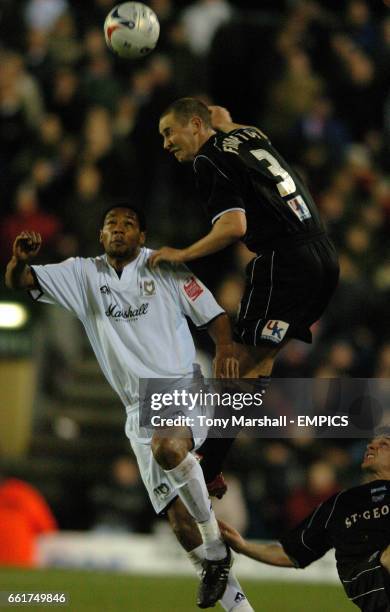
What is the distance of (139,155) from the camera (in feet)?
42.1

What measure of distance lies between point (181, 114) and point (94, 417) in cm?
635

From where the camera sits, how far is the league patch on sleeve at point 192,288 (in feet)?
26.1

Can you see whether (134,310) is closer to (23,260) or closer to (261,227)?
(23,260)

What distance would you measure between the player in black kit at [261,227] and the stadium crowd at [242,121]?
3977mm

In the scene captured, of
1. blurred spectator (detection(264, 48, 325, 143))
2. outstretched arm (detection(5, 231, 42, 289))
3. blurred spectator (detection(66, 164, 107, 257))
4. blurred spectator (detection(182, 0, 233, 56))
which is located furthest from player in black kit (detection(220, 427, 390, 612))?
blurred spectator (detection(182, 0, 233, 56))

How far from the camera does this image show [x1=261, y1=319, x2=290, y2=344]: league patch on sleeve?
788 cm

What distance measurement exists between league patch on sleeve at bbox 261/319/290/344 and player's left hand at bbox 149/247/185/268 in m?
0.62

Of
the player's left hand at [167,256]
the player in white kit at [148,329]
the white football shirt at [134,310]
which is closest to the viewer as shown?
the player's left hand at [167,256]

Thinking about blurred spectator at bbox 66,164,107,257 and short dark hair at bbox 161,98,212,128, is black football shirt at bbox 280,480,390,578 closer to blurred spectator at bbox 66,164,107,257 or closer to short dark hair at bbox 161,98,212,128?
short dark hair at bbox 161,98,212,128

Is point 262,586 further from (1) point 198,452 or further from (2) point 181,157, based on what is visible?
(2) point 181,157

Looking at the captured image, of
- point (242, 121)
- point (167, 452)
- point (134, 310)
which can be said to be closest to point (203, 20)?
point (242, 121)

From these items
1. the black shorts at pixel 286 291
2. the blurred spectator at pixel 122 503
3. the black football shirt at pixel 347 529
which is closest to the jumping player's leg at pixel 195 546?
the black football shirt at pixel 347 529

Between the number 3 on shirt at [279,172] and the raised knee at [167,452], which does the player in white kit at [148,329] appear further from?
the number 3 on shirt at [279,172]

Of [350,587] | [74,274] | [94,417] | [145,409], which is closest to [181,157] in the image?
[74,274]
